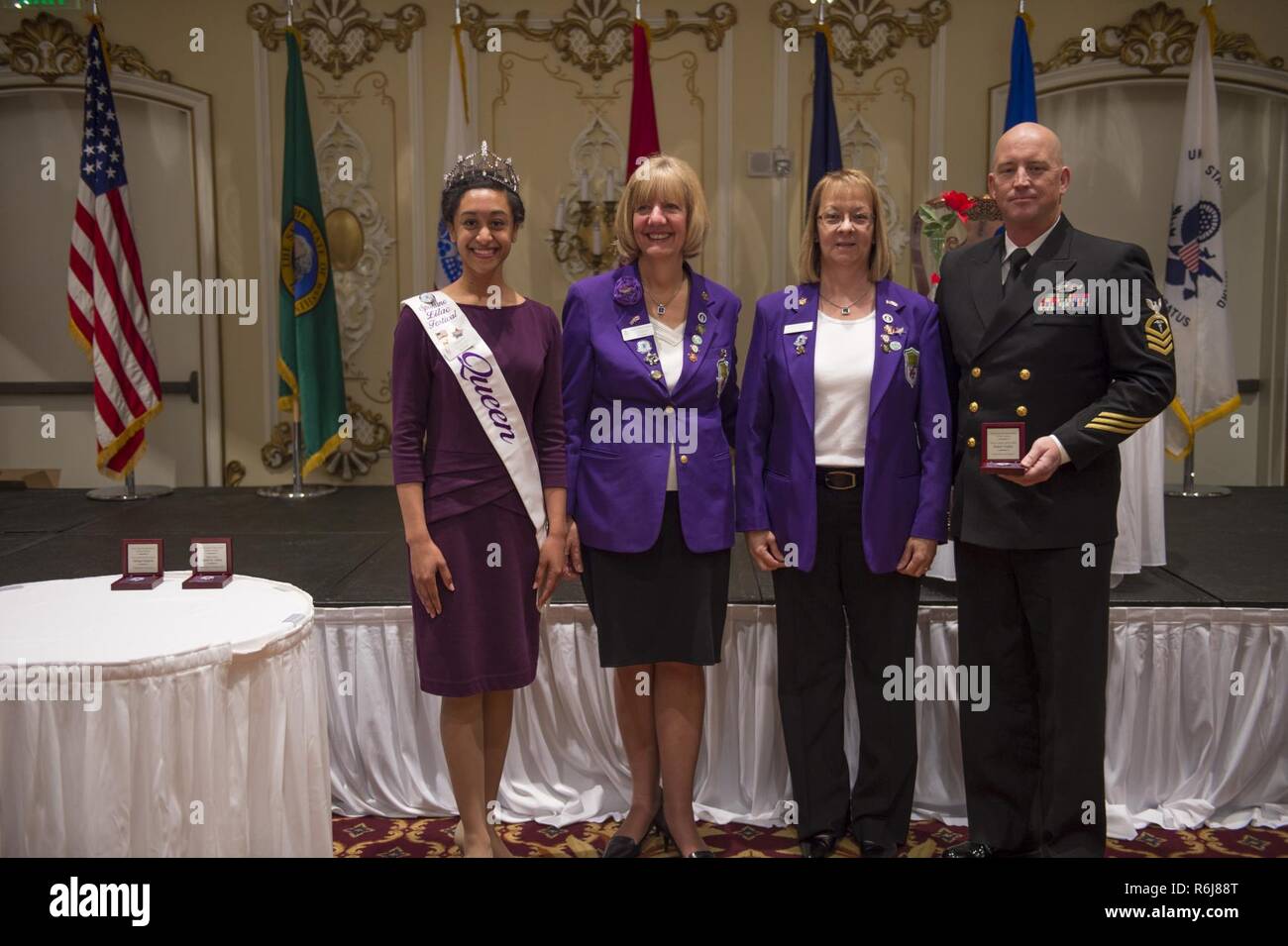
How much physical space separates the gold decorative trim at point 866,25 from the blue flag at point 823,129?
0.48 m

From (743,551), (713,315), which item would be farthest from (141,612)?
(743,551)

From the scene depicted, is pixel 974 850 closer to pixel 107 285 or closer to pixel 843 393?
pixel 843 393

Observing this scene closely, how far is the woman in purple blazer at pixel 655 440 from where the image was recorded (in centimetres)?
231

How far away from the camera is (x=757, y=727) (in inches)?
111

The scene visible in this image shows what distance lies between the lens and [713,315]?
2.37 metres

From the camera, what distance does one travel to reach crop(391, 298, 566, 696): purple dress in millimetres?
2186

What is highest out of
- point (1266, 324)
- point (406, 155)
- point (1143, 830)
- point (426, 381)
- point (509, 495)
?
point (406, 155)

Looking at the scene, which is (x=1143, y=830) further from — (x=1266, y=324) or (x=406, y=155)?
(x=406, y=155)

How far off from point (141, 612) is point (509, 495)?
69 cm

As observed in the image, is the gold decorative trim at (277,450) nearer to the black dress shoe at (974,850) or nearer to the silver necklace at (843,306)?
the silver necklace at (843,306)

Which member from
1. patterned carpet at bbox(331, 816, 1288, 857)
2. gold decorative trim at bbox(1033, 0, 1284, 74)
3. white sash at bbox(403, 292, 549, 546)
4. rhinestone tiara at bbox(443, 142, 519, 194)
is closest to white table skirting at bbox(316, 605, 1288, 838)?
patterned carpet at bbox(331, 816, 1288, 857)

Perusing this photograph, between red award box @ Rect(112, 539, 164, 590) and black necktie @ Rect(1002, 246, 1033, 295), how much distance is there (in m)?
1.73

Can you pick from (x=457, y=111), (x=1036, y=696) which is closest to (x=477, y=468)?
(x=1036, y=696)

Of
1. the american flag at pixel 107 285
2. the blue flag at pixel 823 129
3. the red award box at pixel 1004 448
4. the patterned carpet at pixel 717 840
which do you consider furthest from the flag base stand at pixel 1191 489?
the american flag at pixel 107 285
